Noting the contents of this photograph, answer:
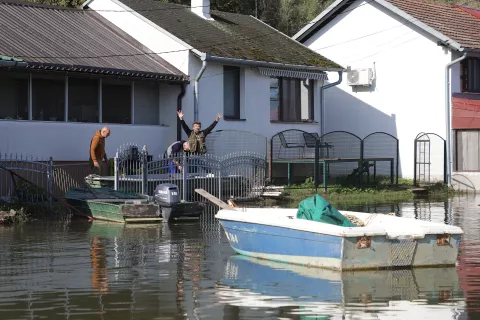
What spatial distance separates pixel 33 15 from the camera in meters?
29.2

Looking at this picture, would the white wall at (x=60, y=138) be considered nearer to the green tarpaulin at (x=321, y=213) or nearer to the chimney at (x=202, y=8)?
the chimney at (x=202, y=8)

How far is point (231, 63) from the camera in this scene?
30.2 meters

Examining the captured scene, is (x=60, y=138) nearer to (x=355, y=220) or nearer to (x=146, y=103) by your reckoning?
(x=146, y=103)

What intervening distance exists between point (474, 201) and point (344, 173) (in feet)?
23.2

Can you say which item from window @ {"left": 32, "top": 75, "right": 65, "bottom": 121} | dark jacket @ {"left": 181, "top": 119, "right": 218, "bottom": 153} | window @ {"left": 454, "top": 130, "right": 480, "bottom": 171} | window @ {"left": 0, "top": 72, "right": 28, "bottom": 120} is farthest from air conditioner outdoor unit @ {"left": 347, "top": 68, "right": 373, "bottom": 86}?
window @ {"left": 0, "top": 72, "right": 28, "bottom": 120}

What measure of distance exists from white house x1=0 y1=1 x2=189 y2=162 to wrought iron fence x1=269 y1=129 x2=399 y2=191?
387 centimetres

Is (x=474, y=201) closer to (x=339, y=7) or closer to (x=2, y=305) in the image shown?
(x=339, y=7)

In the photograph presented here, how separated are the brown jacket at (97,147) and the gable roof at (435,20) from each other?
14.7 meters

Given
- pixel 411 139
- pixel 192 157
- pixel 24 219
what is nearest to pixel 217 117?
pixel 192 157

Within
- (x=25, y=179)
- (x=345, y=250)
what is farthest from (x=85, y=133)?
(x=345, y=250)

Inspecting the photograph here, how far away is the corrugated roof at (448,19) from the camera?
35.0 m

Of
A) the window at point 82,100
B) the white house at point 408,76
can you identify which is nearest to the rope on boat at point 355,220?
the window at point 82,100

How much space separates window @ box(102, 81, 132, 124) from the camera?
2794 centimetres

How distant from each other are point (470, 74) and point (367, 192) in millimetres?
8225
